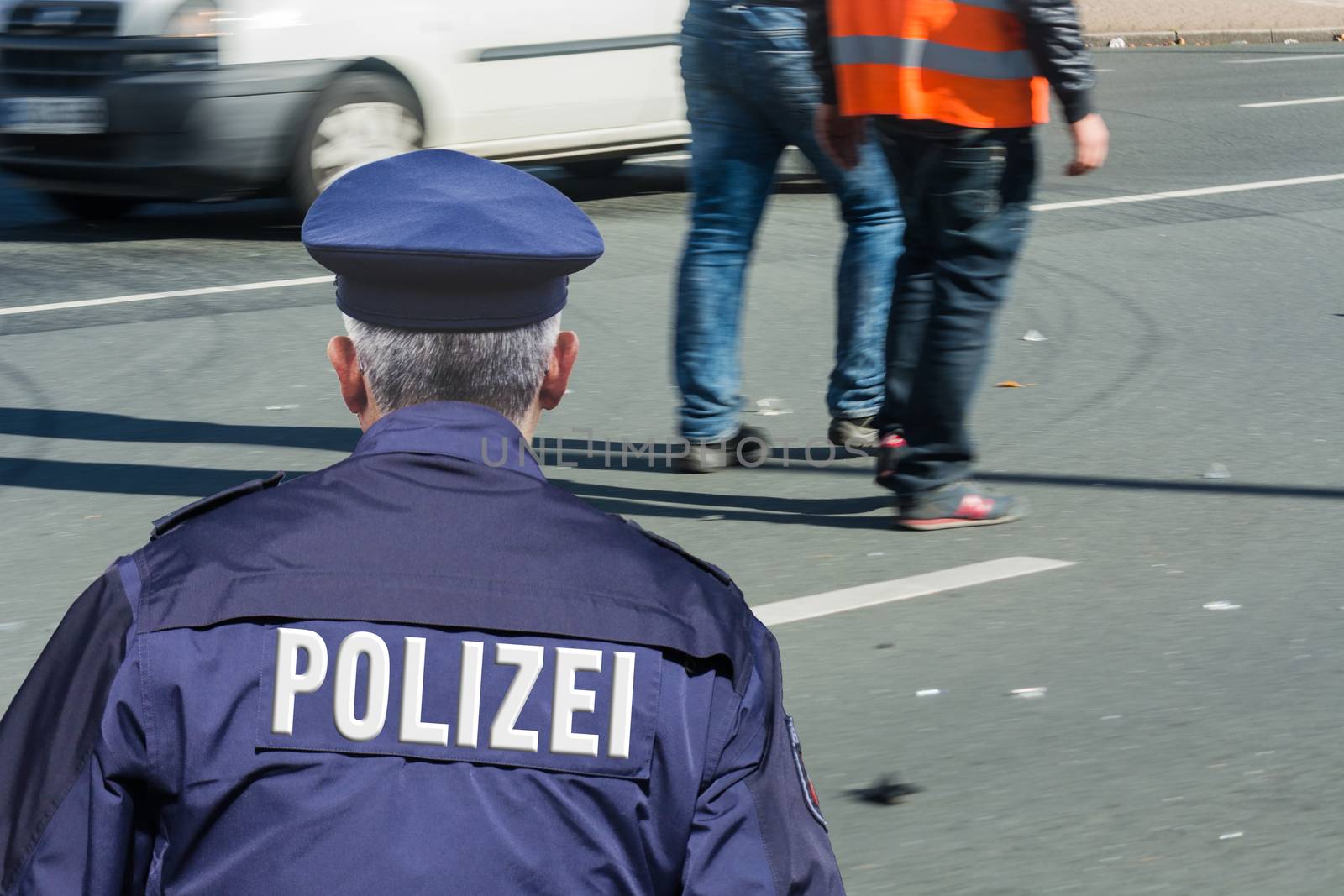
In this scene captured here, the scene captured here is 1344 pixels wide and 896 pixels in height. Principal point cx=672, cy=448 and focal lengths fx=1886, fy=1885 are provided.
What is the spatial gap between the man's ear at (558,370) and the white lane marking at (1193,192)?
333 inches

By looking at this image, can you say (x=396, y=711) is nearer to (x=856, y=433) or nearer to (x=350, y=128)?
(x=856, y=433)

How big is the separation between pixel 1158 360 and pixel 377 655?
18.7 ft

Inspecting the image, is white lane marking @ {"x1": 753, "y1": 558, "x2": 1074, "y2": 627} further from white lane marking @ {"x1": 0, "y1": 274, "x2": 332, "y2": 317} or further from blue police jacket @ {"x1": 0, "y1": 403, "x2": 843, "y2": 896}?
white lane marking @ {"x1": 0, "y1": 274, "x2": 332, "y2": 317}

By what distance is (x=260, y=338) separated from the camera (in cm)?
720

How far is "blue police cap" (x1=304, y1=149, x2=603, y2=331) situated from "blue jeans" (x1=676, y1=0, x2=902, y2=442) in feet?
11.4

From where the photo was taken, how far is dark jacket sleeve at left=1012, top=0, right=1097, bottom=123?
4383 millimetres

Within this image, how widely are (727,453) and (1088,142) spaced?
1.49 m

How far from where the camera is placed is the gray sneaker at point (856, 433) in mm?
5684

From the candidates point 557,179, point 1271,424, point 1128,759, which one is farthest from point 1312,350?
point 557,179

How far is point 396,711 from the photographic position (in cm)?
151

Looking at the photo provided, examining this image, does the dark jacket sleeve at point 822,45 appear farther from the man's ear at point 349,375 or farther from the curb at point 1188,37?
the curb at point 1188,37

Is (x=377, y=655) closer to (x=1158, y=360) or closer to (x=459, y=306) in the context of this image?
(x=459, y=306)

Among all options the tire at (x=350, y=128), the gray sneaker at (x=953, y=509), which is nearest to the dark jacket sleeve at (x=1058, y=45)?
the gray sneaker at (x=953, y=509)

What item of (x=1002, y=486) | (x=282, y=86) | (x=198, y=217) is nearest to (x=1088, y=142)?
(x=1002, y=486)
